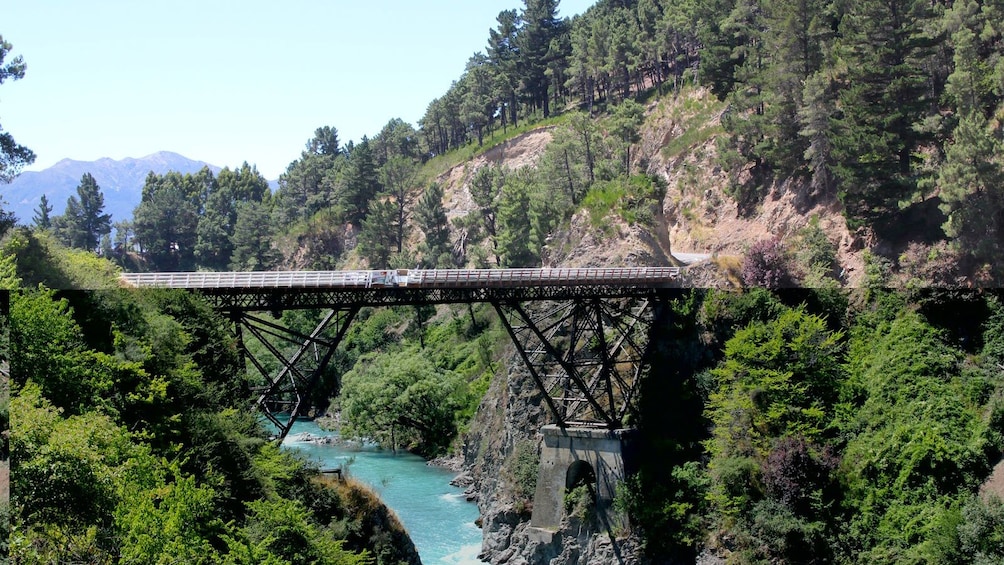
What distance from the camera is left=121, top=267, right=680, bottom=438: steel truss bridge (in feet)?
104

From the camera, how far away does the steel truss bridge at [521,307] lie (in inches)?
1245

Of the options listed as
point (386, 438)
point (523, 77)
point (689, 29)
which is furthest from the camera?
point (523, 77)

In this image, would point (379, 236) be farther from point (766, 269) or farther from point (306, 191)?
point (766, 269)

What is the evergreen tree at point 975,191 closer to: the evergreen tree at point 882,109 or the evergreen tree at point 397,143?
the evergreen tree at point 882,109

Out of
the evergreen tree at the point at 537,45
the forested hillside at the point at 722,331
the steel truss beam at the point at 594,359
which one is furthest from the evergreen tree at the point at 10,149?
the evergreen tree at the point at 537,45

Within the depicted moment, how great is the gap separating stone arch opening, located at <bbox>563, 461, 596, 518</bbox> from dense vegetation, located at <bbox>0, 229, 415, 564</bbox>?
33.6ft

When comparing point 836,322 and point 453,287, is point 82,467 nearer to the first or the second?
point 453,287

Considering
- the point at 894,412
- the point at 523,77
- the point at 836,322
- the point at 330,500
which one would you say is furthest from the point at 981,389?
the point at 523,77

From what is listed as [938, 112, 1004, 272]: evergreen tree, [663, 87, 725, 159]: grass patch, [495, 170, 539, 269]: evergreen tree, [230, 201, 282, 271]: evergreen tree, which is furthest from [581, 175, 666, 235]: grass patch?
[230, 201, 282, 271]: evergreen tree

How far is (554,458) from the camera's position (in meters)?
40.9

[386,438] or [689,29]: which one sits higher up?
[689,29]

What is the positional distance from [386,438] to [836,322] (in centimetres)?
3096

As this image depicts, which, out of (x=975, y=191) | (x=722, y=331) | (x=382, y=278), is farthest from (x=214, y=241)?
(x=975, y=191)

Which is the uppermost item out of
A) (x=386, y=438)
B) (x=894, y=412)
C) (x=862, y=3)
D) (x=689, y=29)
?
(x=689, y=29)
